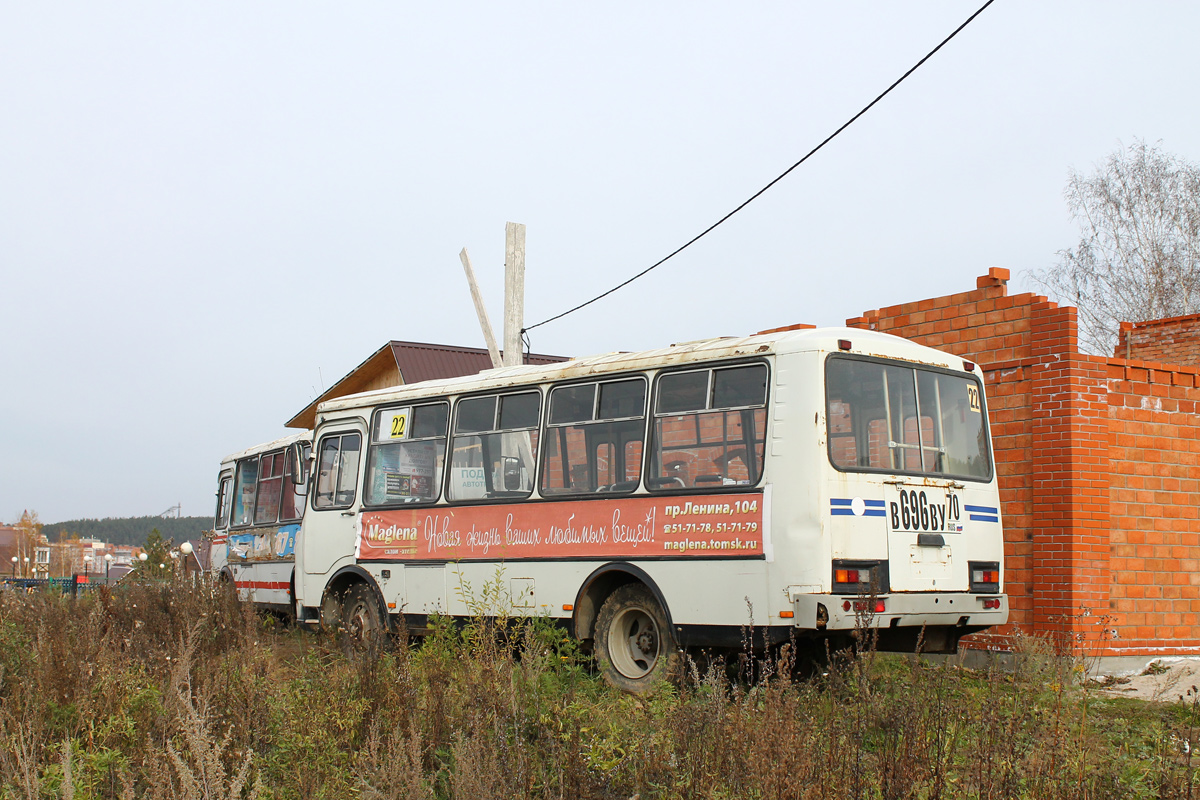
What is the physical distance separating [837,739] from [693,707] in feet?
2.44

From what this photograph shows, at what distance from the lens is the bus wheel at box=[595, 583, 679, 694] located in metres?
8.94

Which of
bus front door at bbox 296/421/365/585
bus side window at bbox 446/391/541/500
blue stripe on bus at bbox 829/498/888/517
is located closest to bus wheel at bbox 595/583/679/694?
bus side window at bbox 446/391/541/500

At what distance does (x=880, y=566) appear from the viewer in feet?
26.0

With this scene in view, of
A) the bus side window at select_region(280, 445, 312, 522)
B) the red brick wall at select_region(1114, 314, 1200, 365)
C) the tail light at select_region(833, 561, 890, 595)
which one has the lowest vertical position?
the tail light at select_region(833, 561, 890, 595)

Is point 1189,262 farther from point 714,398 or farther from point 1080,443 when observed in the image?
point 714,398

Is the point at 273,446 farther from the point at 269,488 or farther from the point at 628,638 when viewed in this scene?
the point at 628,638

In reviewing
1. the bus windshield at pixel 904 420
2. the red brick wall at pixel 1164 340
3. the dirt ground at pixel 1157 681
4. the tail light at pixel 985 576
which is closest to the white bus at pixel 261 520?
the bus windshield at pixel 904 420

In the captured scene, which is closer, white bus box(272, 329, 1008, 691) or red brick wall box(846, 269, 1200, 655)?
white bus box(272, 329, 1008, 691)

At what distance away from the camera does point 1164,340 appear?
14805 mm

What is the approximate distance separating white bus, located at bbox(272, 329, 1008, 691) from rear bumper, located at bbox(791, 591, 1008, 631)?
16 mm

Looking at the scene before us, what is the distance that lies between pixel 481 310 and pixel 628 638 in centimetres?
928

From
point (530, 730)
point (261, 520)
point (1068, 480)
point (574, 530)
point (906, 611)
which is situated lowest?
point (530, 730)

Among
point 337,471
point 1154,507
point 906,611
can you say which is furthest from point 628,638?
point 1154,507

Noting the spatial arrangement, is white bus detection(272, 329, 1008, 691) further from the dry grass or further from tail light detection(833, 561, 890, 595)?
the dry grass
